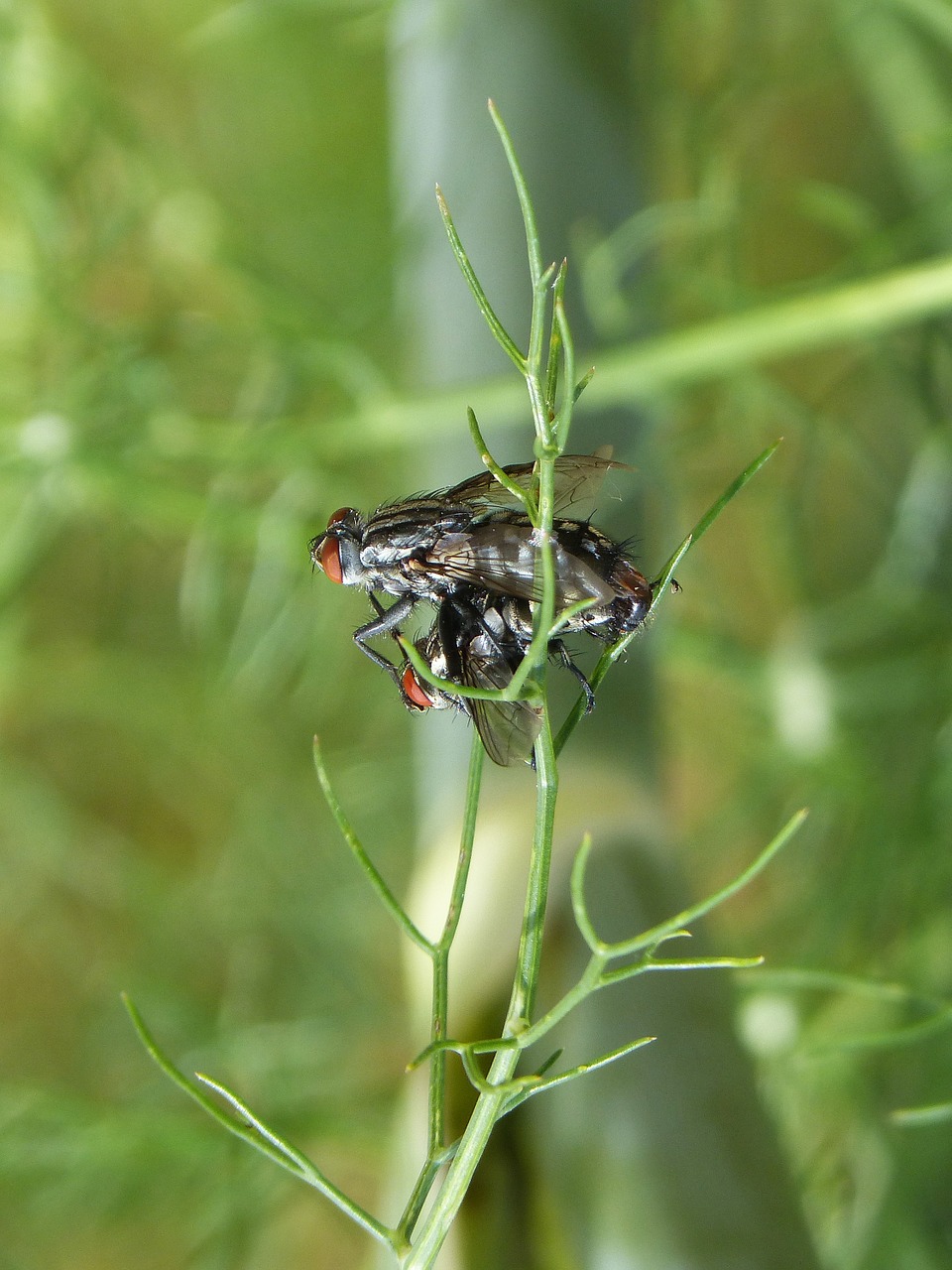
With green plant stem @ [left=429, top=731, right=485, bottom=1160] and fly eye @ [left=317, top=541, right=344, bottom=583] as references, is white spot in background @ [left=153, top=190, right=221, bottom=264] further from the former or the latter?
green plant stem @ [left=429, top=731, right=485, bottom=1160]

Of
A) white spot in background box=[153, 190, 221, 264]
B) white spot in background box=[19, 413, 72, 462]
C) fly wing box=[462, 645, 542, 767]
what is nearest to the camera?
fly wing box=[462, 645, 542, 767]

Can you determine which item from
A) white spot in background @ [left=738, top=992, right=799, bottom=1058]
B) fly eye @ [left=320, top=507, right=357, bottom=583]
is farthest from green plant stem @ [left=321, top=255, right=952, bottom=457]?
white spot in background @ [left=738, top=992, right=799, bottom=1058]

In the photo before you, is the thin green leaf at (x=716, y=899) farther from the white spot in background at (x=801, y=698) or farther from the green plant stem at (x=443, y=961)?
the white spot in background at (x=801, y=698)

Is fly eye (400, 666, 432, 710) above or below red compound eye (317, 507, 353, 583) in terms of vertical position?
below

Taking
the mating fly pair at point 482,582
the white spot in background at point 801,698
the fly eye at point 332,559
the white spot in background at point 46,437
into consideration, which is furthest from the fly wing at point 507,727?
the white spot in background at point 801,698

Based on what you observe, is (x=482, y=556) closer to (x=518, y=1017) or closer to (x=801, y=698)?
(x=518, y=1017)

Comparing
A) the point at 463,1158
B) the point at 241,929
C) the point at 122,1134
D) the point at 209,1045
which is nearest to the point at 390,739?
the point at 241,929
